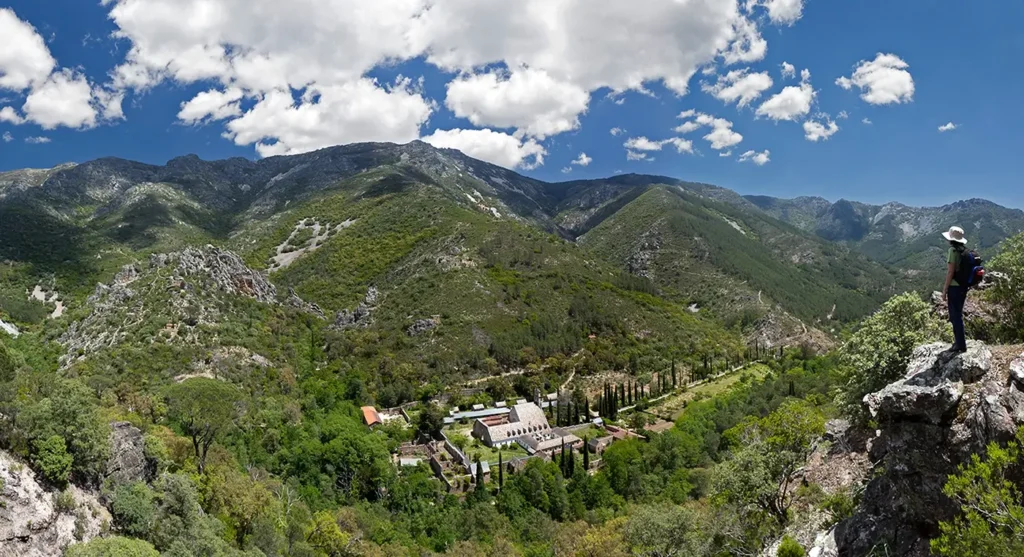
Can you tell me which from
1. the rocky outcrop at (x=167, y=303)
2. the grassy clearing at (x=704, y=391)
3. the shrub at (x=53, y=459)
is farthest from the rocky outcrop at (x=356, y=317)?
the shrub at (x=53, y=459)

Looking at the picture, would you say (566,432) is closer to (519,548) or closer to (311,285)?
(519,548)

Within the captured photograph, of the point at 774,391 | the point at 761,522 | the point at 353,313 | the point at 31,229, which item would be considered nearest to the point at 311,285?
the point at 353,313

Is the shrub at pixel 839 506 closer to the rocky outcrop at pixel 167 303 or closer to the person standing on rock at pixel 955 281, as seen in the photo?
the person standing on rock at pixel 955 281

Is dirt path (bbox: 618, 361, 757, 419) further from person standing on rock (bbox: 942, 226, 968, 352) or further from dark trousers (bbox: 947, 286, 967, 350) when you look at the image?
person standing on rock (bbox: 942, 226, 968, 352)

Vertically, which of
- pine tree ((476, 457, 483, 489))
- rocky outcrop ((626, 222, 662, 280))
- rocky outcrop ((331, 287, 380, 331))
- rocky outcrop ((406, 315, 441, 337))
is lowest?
pine tree ((476, 457, 483, 489))

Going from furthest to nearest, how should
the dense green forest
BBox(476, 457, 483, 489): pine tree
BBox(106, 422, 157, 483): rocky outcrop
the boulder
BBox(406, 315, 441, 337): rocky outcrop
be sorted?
BBox(406, 315, 441, 337): rocky outcrop
BBox(476, 457, 483, 489): pine tree
BBox(106, 422, 157, 483): rocky outcrop
the dense green forest
the boulder

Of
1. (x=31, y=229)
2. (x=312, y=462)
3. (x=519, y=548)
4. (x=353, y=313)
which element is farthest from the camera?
(x=31, y=229)

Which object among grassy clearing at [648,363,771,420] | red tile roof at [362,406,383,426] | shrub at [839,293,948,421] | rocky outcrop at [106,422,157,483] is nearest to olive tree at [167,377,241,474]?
rocky outcrop at [106,422,157,483]

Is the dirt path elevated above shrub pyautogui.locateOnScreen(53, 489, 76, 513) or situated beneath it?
situated beneath
